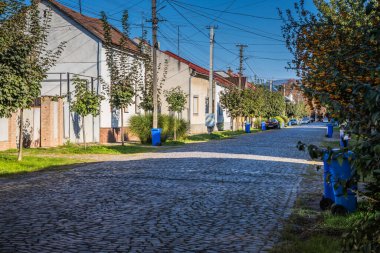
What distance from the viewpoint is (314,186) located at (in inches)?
446

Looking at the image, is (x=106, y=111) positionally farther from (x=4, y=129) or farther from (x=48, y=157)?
(x=48, y=157)

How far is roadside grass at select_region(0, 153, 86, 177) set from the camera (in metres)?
13.9

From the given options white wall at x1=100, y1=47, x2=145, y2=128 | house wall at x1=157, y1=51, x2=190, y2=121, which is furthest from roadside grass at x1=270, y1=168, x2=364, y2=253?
house wall at x1=157, y1=51, x2=190, y2=121

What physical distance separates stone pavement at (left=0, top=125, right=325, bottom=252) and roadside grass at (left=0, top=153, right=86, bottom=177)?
3.18 ft

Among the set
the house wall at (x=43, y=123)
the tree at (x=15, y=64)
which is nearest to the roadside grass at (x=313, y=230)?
the tree at (x=15, y=64)

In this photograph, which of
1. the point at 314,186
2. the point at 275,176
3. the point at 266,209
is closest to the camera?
the point at 266,209

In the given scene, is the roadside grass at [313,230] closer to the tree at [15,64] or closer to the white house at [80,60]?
the tree at [15,64]

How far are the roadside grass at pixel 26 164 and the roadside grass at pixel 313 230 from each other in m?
8.62

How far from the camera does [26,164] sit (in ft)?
49.9

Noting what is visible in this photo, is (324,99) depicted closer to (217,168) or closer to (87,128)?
(217,168)

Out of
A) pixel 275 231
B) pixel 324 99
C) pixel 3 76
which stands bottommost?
pixel 275 231

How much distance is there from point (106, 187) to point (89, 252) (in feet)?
17.3

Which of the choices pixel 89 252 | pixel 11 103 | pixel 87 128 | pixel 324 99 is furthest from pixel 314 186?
pixel 87 128

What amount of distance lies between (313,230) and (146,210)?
108 inches
